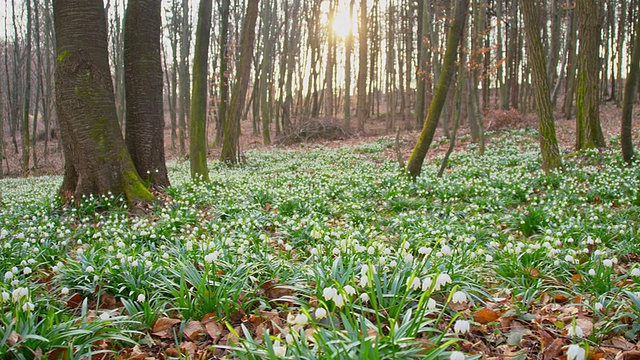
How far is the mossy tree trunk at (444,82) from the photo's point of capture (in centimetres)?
859

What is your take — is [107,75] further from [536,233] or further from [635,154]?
[635,154]

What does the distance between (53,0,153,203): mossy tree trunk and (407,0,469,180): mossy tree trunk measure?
6.14 m

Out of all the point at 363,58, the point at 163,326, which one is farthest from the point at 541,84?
the point at 363,58

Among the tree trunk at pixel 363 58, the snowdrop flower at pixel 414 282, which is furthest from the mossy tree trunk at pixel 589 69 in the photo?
the tree trunk at pixel 363 58

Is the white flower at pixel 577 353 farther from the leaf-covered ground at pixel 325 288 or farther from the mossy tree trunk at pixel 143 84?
the mossy tree trunk at pixel 143 84

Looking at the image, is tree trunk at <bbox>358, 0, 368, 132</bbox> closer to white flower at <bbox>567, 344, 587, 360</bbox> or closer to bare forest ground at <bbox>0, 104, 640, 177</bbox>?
bare forest ground at <bbox>0, 104, 640, 177</bbox>

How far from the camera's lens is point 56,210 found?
6.34 m

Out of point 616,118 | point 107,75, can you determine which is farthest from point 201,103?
point 616,118

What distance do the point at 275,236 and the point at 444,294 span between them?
2602 millimetres

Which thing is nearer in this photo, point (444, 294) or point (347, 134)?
point (444, 294)

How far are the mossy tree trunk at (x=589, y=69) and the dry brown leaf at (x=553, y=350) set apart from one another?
33.1 ft

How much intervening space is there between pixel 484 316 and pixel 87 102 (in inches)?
241

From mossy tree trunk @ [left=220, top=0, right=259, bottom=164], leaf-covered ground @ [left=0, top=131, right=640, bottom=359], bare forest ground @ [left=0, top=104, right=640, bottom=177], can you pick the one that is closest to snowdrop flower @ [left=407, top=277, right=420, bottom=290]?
leaf-covered ground @ [left=0, top=131, right=640, bottom=359]

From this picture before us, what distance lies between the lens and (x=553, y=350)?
2.42 meters
